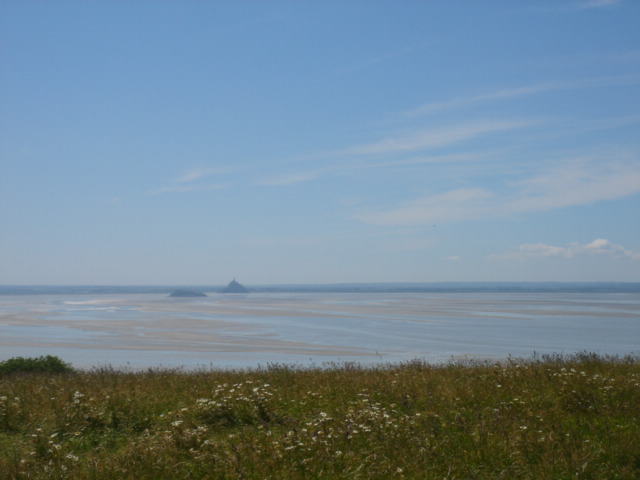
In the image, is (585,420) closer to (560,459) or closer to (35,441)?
(560,459)

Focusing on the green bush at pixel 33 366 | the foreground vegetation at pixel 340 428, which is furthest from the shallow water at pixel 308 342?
the foreground vegetation at pixel 340 428

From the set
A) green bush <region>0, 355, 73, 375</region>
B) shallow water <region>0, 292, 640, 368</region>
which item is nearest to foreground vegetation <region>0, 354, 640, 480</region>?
green bush <region>0, 355, 73, 375</region>

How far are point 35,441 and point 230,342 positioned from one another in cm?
3944

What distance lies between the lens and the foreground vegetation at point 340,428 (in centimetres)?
748

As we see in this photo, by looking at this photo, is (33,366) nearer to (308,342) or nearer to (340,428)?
(340,428)

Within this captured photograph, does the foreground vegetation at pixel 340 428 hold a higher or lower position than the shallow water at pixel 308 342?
higher

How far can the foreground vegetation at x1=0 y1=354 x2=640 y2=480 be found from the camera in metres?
7.48

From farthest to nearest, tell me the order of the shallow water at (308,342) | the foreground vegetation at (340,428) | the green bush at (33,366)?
1. the shallow water at (308,342)
2. the green bush at (33,366)
3. the foreground vegetation at (340,428)

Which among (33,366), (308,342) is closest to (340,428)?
(33,366)

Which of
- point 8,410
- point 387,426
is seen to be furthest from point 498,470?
point 8,410

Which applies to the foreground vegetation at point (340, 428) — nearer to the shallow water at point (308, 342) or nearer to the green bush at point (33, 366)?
the green bush at point (33, 366)

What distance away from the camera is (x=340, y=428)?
898cm

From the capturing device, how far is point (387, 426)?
9.08 metres

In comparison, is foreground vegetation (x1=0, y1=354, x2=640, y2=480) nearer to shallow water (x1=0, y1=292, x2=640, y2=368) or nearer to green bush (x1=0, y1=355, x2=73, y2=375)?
green bush (x1=0, y1=355, x2=73, y2=375)
